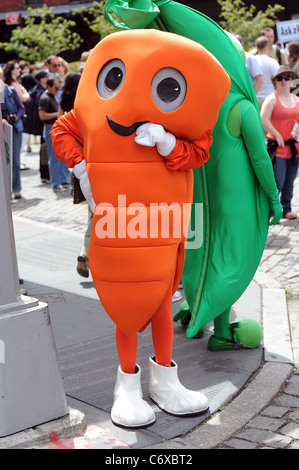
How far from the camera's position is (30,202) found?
10336mm

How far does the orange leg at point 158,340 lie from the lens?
12.3ft

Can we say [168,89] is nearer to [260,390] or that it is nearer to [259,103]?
[260,390]

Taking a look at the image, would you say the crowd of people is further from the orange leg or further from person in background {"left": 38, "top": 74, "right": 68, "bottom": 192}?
the orange leg

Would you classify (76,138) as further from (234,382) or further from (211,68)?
(234,382)

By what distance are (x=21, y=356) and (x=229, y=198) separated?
1608mm

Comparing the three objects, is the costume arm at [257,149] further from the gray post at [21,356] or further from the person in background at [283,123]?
the person in background at [283,123]

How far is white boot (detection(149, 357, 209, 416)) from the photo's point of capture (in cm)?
379

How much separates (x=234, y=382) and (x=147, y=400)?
0.58 metres

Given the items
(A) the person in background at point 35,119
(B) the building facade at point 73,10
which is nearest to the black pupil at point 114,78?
(A) the person in background at point 35,119

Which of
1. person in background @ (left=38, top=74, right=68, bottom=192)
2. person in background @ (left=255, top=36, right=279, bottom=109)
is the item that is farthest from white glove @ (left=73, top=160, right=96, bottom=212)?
person in background @ (left=255, top=36, right=279, bottom=109)

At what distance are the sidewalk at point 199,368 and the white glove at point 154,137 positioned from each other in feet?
4.91

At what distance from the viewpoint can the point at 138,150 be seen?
3.42 meters

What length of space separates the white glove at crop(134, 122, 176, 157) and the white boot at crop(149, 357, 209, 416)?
49.4 inches

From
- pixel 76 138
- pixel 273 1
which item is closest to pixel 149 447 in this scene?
pixel 76 138
